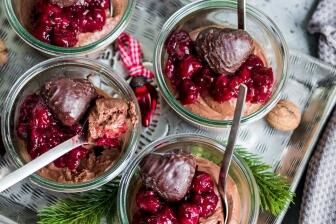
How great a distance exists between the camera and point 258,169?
8.12 ft

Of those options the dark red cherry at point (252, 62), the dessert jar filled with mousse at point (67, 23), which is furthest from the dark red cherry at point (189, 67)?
the dessert jar filled with mousse at point (67, 23)

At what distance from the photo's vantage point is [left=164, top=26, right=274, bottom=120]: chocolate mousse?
2340mm

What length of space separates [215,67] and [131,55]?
410mm

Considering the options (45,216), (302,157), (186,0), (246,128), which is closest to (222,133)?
(246,128)

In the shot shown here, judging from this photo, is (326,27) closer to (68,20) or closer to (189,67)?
(189,67)

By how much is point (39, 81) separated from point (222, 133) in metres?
0.68

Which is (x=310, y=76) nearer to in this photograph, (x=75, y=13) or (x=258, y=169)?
(x=258, y=169)

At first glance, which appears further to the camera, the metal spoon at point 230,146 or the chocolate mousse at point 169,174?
the chocolate mousse at point 169,174

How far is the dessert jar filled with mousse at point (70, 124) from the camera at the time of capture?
7.45ft

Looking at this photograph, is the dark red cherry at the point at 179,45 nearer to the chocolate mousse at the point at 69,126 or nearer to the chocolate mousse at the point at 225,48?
the chocolate mousse at the point at 225,48

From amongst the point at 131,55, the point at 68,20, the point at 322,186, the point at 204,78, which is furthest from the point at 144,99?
the point at 322,186

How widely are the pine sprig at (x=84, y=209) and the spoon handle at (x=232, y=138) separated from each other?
41 centimetres

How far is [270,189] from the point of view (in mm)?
2475

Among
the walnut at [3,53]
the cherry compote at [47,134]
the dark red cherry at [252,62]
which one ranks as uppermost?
the walnut at [3,53]
